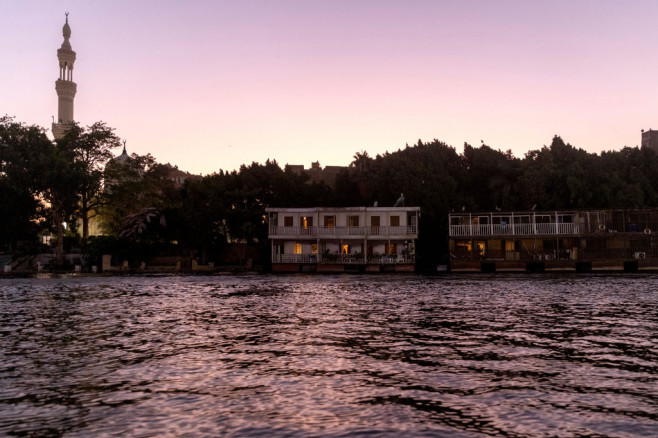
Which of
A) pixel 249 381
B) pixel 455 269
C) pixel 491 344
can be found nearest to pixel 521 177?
pixel 455 269

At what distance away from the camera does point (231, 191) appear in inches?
2859

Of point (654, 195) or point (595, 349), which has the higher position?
point (654, 195)

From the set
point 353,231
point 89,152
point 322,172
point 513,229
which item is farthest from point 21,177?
point 322,172

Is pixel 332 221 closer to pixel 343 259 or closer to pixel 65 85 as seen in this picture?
pixel 343 259

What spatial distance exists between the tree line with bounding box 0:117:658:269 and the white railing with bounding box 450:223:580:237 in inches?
328

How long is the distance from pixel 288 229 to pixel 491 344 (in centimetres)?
4976

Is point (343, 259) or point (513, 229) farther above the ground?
point (513, 229)

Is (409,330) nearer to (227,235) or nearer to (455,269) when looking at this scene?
(455,269)

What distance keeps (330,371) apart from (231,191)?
61.4 metres

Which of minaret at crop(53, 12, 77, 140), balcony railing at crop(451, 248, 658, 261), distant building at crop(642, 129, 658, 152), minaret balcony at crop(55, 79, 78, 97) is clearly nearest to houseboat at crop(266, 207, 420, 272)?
balcony railing at crop(451, 248, 658, 261)

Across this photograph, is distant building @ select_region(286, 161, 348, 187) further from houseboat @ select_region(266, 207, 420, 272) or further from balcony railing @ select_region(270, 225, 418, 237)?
balcony railing @ select_region(270, 225, 418, 237)

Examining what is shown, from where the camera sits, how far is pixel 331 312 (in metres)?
25.1

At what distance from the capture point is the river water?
9133 mm

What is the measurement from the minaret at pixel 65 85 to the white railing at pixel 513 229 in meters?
89.5
